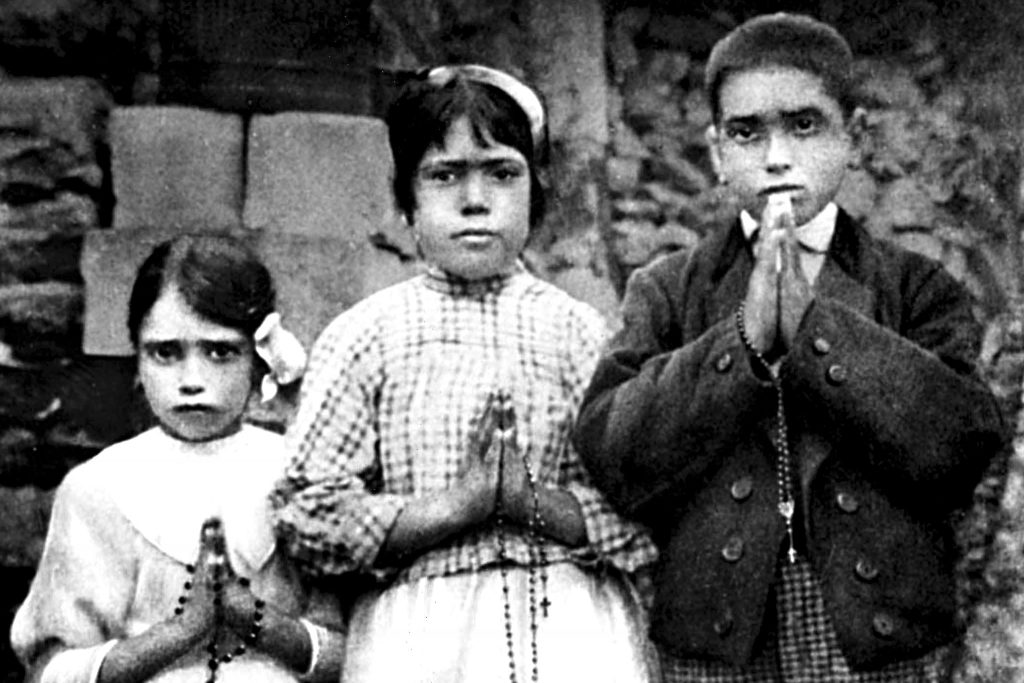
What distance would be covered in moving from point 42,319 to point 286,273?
1.05ft

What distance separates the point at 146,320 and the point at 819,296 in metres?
0.70

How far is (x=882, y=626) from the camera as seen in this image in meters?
2.22

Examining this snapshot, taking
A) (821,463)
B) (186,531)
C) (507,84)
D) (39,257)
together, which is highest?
(507,84)

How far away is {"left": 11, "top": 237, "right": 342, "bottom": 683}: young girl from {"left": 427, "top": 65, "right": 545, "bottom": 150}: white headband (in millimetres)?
291

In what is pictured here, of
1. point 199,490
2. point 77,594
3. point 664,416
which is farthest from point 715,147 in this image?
point 77,594

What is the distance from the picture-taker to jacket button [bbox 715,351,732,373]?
88.7 inches

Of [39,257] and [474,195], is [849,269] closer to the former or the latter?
[474,195]

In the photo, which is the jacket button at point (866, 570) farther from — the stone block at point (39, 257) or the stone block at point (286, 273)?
the stone block at point (39, 257)

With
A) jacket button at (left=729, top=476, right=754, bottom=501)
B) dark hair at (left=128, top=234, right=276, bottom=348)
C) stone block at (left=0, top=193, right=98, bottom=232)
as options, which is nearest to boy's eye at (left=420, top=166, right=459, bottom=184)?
dark hair at (left=128, top=234, right=276, bottom=348)

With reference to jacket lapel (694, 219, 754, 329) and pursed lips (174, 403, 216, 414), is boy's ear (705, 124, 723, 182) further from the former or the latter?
pursed lips (174, 403, 216, 414)

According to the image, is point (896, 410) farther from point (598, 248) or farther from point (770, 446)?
point (598, 248)

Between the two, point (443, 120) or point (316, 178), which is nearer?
point (443, 120)

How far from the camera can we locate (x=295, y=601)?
239 centimetres

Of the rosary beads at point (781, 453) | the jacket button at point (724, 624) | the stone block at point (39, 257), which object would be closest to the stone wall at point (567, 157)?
the stone block at point (39, 257)
